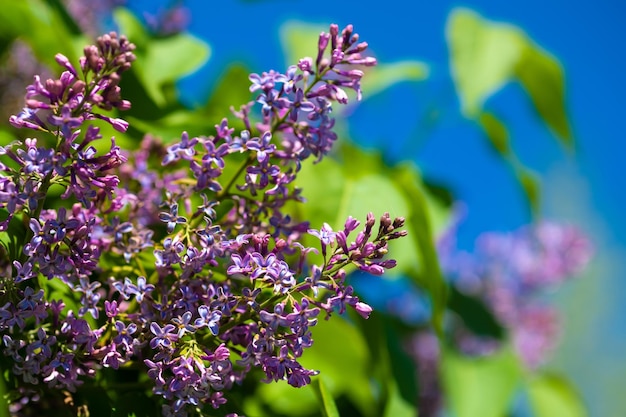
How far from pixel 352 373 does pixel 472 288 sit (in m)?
0.79

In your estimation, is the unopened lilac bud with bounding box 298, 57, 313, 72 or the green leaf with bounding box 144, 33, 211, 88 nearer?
the unopened lilac bud with bounding box 298, 57, 313, 72

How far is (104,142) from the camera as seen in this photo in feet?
2.05

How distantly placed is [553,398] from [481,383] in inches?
7.5

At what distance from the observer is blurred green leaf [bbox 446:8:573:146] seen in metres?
0.94

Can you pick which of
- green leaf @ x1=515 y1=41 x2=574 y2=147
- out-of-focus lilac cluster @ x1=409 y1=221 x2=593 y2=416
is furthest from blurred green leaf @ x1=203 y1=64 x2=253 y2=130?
out-of-focus lilac cluster @ x1=409 y1=221 x2=593 y2=416

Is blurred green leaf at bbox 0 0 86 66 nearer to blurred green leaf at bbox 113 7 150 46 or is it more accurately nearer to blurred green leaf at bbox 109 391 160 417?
blurred green leaf at bbox 113 7 150 46

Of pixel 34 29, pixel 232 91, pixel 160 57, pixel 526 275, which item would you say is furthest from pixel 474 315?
pixel 34 29

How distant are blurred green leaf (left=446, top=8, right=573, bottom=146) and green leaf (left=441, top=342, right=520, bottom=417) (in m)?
0.33

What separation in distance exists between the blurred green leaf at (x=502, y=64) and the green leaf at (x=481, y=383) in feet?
1.07

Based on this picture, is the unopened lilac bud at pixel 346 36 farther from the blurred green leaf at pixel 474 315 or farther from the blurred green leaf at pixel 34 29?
the blurred green leaf at pixel 474 315

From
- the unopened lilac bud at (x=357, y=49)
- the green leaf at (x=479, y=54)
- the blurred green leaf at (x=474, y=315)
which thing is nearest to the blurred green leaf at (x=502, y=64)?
the green leaf at (x=479, y=54)

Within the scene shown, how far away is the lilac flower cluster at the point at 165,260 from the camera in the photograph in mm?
428

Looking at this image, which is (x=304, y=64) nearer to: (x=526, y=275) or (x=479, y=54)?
(x=479, y=54)

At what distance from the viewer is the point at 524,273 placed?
1.49 metres
